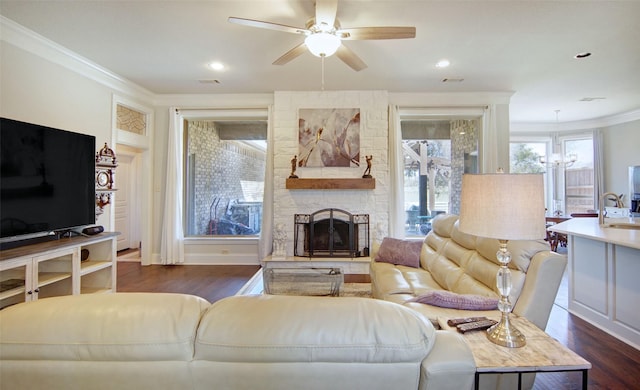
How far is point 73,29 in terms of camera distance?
2715mm

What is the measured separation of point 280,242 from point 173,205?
5.97 ft

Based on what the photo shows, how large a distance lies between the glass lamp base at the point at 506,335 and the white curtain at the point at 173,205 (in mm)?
4477

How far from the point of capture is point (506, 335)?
115cm

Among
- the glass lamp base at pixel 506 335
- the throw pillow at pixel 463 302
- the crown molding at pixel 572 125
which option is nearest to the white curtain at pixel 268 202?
the throw pillow at pixel 463 302

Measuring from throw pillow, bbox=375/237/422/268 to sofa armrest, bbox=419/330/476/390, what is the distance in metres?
2.24

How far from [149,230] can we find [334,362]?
4.73 metres

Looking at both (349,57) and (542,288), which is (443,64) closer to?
(349,57)

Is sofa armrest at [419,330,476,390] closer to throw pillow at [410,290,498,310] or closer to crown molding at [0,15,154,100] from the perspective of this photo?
throw pillow at [410,290,498,310]

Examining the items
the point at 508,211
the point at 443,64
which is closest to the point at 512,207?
the point at 508,211

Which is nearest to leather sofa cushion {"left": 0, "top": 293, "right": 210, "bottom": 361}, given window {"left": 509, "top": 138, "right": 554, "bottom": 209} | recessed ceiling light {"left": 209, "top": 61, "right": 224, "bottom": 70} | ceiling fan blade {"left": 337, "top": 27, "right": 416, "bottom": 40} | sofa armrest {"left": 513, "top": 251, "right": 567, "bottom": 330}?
sofa armrest {"left": 513, "top": 251, "right": 567, "bottom": 330}

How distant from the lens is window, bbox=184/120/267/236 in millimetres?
4867

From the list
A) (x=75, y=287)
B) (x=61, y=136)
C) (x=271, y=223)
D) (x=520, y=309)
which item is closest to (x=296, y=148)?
(x=271, y=223)

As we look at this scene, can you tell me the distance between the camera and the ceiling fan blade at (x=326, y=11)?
6.50 feet

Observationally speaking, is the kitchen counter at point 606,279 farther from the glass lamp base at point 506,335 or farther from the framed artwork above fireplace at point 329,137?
the framed artwork above fireplace at point 329,137
